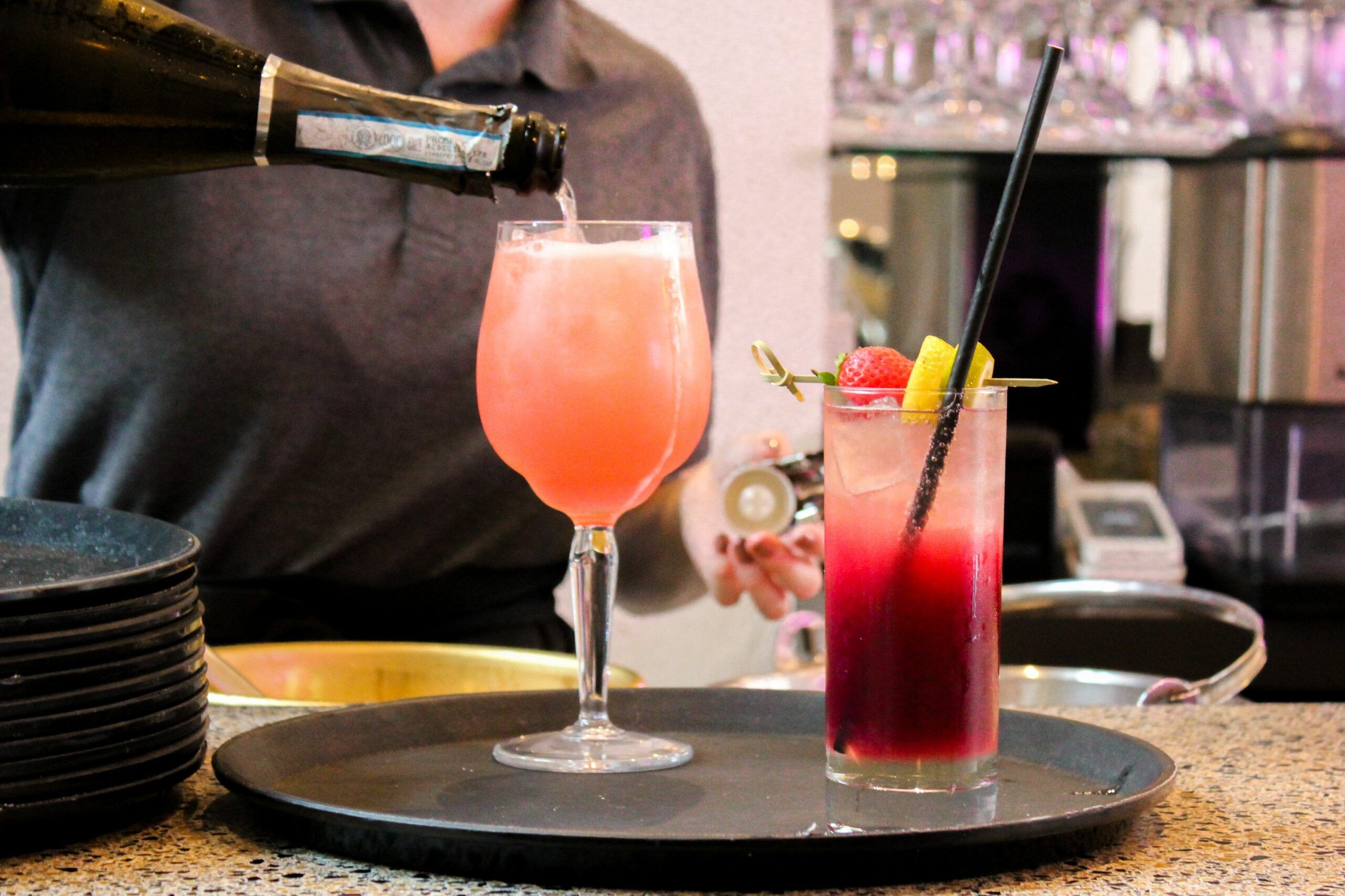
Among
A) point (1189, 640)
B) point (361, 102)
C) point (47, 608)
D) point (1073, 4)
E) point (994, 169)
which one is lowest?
point (1189, 640)

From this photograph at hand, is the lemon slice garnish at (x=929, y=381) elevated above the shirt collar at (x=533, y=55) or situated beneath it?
situated beneath

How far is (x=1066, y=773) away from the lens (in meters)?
0.81

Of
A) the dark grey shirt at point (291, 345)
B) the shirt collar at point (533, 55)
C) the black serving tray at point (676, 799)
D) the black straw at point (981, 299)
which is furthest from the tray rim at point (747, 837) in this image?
the shirt collar at point (533, 55)

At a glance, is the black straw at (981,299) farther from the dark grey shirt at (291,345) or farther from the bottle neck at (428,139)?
the dark grey shirt at (291,345)

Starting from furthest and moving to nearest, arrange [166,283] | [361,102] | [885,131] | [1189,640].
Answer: [885,131]
[1189,640]
[166,283]
[361,102]

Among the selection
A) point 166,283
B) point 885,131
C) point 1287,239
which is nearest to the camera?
point 166,283

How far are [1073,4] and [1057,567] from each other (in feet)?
3.57

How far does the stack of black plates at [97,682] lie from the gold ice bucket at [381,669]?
1.71 ft

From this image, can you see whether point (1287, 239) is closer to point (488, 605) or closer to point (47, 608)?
point (488, 605)

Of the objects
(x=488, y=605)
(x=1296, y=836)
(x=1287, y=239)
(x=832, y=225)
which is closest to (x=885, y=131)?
(x=832, y=225)

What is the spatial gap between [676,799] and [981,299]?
0.91ft

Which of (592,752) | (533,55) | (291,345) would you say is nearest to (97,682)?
(592,752)

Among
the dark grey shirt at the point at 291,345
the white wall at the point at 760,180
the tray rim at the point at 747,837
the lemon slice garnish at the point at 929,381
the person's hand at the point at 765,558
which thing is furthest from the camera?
the white wall at the point at 760,180

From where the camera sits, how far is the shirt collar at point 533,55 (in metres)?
1.56
